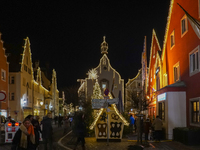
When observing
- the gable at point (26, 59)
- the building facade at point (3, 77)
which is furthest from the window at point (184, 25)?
the gable at point (26, 59)

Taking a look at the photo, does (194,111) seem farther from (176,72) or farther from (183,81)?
(176,72)

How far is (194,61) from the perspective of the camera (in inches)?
797

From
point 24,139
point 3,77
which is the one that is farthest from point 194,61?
point 3,77

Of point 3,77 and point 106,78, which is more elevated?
point 106,78

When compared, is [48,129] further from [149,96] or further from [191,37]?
[149,96]

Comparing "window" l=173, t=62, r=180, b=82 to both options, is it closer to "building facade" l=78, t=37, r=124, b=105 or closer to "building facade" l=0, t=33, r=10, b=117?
"building facade" l=0, t=33, r=10, b=117

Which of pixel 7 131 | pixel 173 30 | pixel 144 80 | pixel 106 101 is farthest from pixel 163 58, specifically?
pixel 7 131

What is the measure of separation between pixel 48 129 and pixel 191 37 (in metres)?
11.2

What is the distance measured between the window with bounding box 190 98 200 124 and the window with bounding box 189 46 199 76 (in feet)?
5.71

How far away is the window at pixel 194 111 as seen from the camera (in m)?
18.7

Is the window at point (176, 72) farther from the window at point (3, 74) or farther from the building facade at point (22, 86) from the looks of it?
the building facade at point (22, 86)

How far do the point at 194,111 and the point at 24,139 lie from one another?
44.9 feet

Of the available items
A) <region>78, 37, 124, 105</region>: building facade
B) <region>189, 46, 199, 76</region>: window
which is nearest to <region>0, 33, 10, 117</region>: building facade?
<region>189, 46, 199, 76</region>: window

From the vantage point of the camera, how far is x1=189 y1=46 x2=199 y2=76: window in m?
19.3
